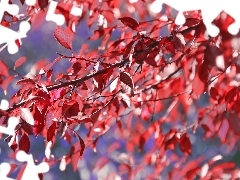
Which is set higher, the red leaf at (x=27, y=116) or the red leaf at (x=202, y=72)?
the red leaf at (x=202, y=72)

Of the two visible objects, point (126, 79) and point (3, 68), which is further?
point (3, 68)

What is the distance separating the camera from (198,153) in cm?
340

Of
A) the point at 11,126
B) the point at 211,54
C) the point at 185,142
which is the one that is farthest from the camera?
the point at 185,142

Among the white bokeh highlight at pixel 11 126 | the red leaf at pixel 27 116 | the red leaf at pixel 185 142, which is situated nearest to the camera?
the red leaf at pixel 27 116

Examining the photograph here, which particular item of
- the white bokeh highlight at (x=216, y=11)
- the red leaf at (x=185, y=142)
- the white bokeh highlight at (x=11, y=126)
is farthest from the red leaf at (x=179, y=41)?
the red leaf at (x=185, y=142)

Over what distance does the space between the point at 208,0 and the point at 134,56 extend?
0.20 meters

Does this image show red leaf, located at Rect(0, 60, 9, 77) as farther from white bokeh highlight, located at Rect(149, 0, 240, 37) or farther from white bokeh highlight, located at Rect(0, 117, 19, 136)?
white bokeh highlight, located at Rect(149, 0, 240, 37)

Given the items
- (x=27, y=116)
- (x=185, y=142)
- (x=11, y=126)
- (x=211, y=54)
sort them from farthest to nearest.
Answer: (x=185, y=142) → (x=11, y=126) → (x=27, y=116) → (x=211, y=54)

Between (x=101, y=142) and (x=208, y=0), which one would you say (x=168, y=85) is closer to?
(x=208, y=0)

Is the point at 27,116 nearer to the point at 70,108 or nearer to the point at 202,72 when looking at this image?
the point at 70,108

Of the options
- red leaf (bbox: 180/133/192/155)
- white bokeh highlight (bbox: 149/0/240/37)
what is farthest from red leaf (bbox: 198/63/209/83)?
red leaf (bbox: 180/133/192/155)

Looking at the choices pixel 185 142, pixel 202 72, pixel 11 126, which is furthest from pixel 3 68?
pixel 185 142

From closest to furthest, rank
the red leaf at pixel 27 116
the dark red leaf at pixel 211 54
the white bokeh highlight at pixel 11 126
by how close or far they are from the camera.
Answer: the dark red leaf at pixel 211 54 < the red leaf at pixel 27 116 < the white bokeh highlight at pixel 11 126

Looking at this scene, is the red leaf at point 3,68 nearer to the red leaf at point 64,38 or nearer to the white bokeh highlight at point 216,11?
the red leaf at point 64,38
